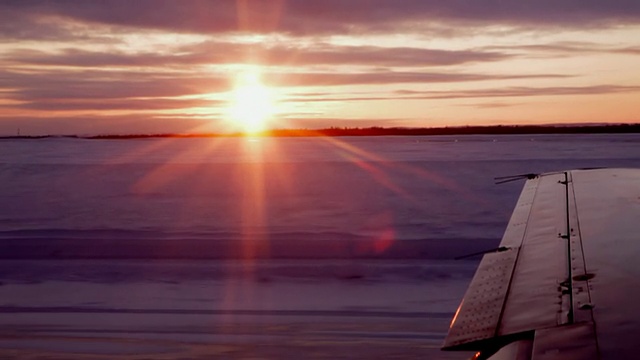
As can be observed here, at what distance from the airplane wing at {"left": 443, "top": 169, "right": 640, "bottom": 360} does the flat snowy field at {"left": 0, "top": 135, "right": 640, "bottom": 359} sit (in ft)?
5.19

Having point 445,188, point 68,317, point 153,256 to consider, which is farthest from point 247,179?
point 68,317

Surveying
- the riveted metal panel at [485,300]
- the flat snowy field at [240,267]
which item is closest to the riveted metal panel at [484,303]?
the riveted metal panel at [485,300]

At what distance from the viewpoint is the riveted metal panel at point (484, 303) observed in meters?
2.68

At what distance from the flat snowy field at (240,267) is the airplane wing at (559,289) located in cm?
158

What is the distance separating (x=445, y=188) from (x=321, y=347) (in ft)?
50.5

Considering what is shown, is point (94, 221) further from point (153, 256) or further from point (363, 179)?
point (363, 179)

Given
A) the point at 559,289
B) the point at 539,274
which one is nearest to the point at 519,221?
the point at 539,274

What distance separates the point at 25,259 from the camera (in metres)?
11.3

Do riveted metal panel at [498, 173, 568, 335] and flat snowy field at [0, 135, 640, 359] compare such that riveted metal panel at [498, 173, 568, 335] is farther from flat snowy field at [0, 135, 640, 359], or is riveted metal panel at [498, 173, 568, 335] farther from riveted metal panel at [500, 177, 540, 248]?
flat snowy field at [0, 135, 640, 359]

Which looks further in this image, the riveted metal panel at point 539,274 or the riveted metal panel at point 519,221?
the riveted metal panel at point 519,221

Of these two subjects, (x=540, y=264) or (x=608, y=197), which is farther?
(x=608, y=197)

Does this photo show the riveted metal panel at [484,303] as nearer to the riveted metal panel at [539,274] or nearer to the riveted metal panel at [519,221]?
the riveted metal panel at [539,274]

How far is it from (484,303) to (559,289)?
343 mm

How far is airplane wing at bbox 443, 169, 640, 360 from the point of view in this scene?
94.3 inches
